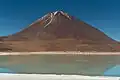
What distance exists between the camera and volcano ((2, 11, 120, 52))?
5.60 metres

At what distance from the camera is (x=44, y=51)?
19.4ft

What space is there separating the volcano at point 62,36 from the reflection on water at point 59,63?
27 cm

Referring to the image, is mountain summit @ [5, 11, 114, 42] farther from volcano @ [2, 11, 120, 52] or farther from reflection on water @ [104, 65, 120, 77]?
reflection on water @ [104, 65, 120, 77]

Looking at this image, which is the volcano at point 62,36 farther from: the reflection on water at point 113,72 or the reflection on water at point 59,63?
the reflection on water at point 113,72

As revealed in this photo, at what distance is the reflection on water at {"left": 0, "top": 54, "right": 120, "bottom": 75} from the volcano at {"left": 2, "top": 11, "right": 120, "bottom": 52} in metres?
0.27

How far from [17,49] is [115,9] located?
6.49 ft

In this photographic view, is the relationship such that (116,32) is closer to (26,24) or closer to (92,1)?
(92,1)

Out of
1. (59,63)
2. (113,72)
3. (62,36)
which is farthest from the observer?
(59,63)

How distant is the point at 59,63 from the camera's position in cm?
591

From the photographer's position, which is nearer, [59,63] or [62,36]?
[62,36]

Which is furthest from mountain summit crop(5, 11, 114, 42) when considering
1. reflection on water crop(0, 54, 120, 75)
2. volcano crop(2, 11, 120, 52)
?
reflection on water crop(0, 54, 120, 75)

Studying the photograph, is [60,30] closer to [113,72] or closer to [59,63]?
[59,63]

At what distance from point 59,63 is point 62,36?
523 millimetres

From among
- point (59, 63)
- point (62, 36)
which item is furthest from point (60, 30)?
point (59, 63)
